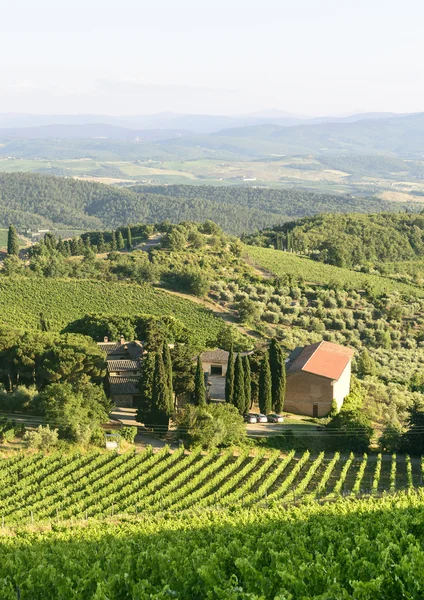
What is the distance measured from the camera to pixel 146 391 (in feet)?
133

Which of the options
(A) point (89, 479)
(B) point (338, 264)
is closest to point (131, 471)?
(A) point (89, 479)

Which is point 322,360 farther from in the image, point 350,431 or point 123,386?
point 123,386

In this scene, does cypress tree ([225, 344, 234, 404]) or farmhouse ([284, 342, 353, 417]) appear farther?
farmhouse ([284, 342, 353, 417])

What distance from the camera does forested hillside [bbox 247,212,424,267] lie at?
356 ft

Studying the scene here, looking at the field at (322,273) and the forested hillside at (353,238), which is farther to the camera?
the forested hillside at (353,238)

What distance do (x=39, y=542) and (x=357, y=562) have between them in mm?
10669

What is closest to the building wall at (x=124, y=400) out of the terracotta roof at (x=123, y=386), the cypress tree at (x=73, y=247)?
the terracotta roof at (x=123, y=386)

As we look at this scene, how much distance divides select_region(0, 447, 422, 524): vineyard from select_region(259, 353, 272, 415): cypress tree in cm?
632

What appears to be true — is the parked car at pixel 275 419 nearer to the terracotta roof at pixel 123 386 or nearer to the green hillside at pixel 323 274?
the terracotta roof at pixel 123 386

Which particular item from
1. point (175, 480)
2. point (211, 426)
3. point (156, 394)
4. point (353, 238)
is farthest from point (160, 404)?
point (353, 238)

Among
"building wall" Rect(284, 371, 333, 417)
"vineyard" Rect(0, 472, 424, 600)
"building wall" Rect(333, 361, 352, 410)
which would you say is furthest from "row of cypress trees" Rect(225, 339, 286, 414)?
"vineyard" Rect(0, 472, 424, 600)

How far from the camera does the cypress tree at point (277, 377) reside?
148ft

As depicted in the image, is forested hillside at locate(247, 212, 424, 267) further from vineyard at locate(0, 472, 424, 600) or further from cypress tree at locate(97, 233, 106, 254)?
vineyard at locate(0, 472, 424, 600)

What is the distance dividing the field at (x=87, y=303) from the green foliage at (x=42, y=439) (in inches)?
935
